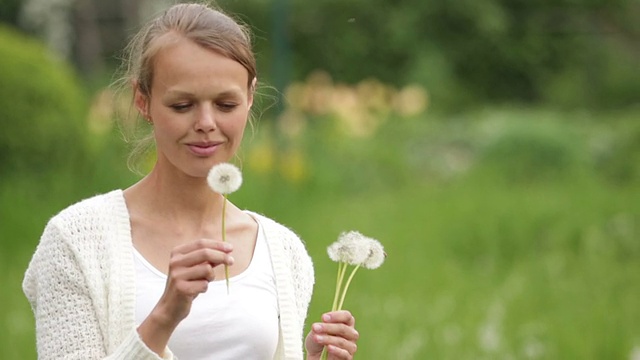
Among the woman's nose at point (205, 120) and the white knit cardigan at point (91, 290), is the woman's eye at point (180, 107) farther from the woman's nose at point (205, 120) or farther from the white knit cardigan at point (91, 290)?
the white knit cardigan at point (91, 290)

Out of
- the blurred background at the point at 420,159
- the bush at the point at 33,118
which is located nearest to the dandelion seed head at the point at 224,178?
the blurred background at the point at 420,159

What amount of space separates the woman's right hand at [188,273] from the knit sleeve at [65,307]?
0.45 ft

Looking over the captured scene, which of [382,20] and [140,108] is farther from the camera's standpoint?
[382,20]

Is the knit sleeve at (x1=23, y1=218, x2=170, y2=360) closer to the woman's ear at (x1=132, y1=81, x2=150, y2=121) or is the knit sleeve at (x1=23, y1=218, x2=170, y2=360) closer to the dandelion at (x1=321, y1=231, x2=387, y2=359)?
the woman's ear at (x1=132, y1=81, x2=150, y2=121)

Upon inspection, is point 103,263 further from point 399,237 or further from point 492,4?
point 492,4

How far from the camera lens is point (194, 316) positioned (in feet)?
6.85

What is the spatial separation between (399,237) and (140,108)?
16.8 ft

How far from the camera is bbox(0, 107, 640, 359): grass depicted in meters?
5.33

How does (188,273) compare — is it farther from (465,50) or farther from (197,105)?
(465,50)

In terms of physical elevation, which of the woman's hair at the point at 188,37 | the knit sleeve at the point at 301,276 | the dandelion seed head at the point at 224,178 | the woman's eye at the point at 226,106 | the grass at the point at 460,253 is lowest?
the dandelion seed head at the point at 224,178

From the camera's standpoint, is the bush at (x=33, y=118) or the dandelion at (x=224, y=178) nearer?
the dandelion at (x=224, y=178)

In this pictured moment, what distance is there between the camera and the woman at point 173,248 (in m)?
2.03

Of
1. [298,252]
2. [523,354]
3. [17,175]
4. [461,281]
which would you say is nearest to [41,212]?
[17,175]

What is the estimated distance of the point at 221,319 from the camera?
6.88ft
